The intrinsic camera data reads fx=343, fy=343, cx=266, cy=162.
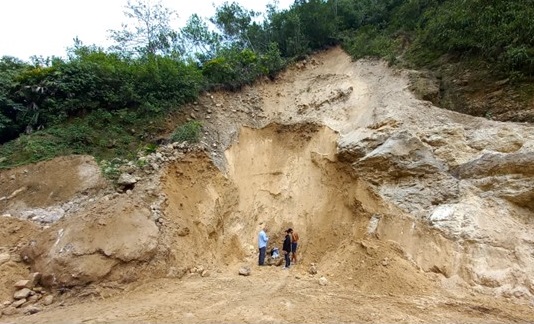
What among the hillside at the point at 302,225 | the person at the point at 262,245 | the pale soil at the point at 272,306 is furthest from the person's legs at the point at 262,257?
the pale soil at the point at 272,306

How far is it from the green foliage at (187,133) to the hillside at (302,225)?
2.18ft

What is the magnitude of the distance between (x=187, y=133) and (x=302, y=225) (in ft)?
16.2

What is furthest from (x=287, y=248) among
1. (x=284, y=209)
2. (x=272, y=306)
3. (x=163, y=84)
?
(x=163, y=84)

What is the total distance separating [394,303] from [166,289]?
192 inches

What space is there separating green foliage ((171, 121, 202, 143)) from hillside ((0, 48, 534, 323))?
0.66 meters

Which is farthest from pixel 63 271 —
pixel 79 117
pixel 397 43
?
pixel 397 43

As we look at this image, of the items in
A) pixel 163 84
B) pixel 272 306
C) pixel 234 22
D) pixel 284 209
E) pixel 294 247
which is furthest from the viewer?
pixel 234 22

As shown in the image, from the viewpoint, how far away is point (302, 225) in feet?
35.5

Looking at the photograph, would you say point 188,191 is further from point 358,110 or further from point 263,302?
point 358,110

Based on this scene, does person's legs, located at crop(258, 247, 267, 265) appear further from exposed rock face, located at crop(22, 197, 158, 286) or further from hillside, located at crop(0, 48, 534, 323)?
exposed rock face, located at crop(22, 197, 158, 286)

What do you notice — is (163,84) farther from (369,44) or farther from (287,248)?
(369,44)

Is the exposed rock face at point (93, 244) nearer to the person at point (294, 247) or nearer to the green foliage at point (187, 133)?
the green foliage at point (187, 133)

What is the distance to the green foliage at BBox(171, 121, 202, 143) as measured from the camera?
1167 cm

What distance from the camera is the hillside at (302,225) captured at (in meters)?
6.85
